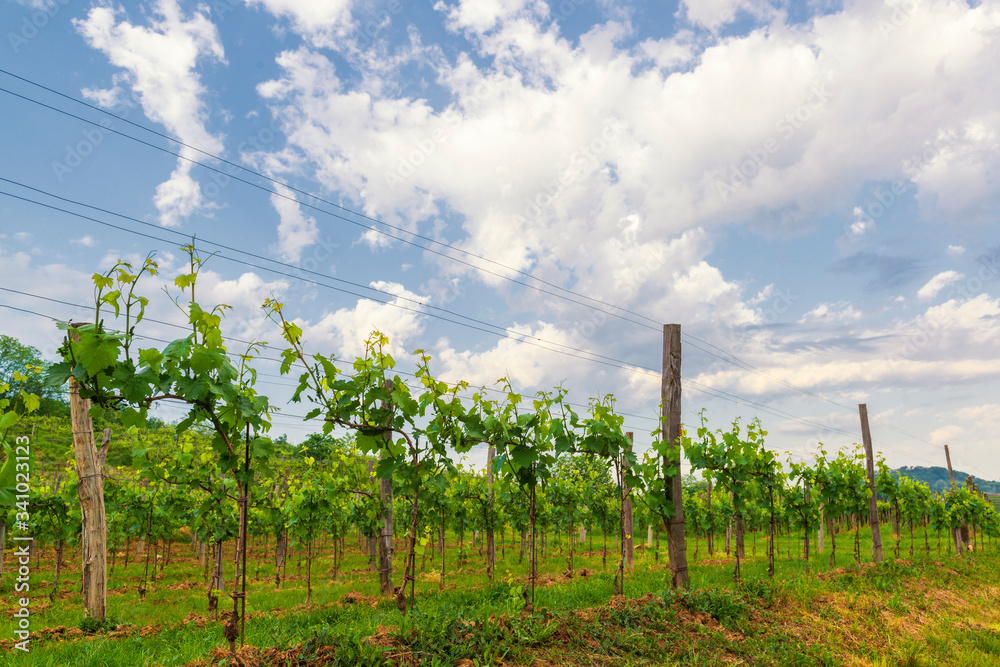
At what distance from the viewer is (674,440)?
8.40 meters

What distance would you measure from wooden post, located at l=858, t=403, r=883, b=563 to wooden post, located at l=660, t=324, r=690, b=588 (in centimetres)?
1213

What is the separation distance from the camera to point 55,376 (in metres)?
3.34

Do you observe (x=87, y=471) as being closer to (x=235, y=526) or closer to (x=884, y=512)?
(x=235, y=526)

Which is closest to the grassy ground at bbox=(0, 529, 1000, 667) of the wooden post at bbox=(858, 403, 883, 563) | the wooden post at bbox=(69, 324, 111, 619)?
the wooden post at bbox=(69, 324, 111, 619)

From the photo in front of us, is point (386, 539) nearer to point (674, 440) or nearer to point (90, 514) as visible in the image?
point (90, 514)

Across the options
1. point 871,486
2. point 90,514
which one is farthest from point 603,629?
point 871,486

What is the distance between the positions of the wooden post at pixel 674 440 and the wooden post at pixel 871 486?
12.1 metres

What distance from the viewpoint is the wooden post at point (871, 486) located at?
54.0 feet

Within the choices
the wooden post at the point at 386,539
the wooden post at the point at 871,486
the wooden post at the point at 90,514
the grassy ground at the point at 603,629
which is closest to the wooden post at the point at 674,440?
the grassy ground at the point at 603,629

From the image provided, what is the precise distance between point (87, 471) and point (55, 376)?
6.43 m

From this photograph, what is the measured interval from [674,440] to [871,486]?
13.1 m

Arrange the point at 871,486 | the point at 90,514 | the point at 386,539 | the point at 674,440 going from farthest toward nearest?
the point at 871,486, the point at 386,539, the point at 674,440, the point at 90,514

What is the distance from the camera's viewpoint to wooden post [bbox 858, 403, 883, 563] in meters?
16.5

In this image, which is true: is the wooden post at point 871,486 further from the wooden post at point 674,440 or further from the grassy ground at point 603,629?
the wooden post at point 674,440
